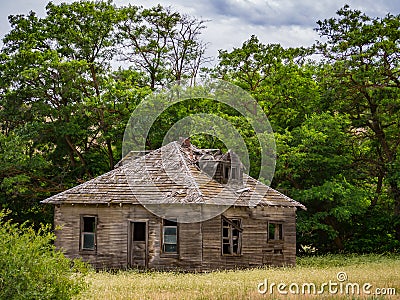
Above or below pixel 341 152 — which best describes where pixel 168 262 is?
below

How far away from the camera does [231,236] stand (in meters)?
28.8

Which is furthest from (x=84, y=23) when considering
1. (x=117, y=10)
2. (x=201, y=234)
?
(x=201, y=234)

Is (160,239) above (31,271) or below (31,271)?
below

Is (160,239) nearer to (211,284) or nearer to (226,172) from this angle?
(226,172)

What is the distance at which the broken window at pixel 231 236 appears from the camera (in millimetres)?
28719

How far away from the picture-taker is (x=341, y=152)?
1547 inches

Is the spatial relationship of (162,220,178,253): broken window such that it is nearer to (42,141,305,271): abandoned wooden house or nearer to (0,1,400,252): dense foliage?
(42,141,305,271): abandoned wooden house

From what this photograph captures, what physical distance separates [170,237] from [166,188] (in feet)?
7.32

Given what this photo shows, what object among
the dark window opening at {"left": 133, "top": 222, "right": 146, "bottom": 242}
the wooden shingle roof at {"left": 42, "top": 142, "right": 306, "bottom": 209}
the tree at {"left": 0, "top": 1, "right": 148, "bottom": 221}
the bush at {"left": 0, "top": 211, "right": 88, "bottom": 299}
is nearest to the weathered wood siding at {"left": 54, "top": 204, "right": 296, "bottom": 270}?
the wooden shingle roof at {"left": 42, "top": 142, "right": 306, "bottom": 209}

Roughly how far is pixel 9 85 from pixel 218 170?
1656 cm

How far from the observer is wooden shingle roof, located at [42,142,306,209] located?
91.4 feet

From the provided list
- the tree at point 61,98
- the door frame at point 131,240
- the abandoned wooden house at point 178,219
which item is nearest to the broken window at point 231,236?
the abandoned wooden house at point 178,219

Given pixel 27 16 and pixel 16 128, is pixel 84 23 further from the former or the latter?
pixel 16 128

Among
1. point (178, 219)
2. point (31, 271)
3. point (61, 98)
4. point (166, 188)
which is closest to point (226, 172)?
point (166, 188)
